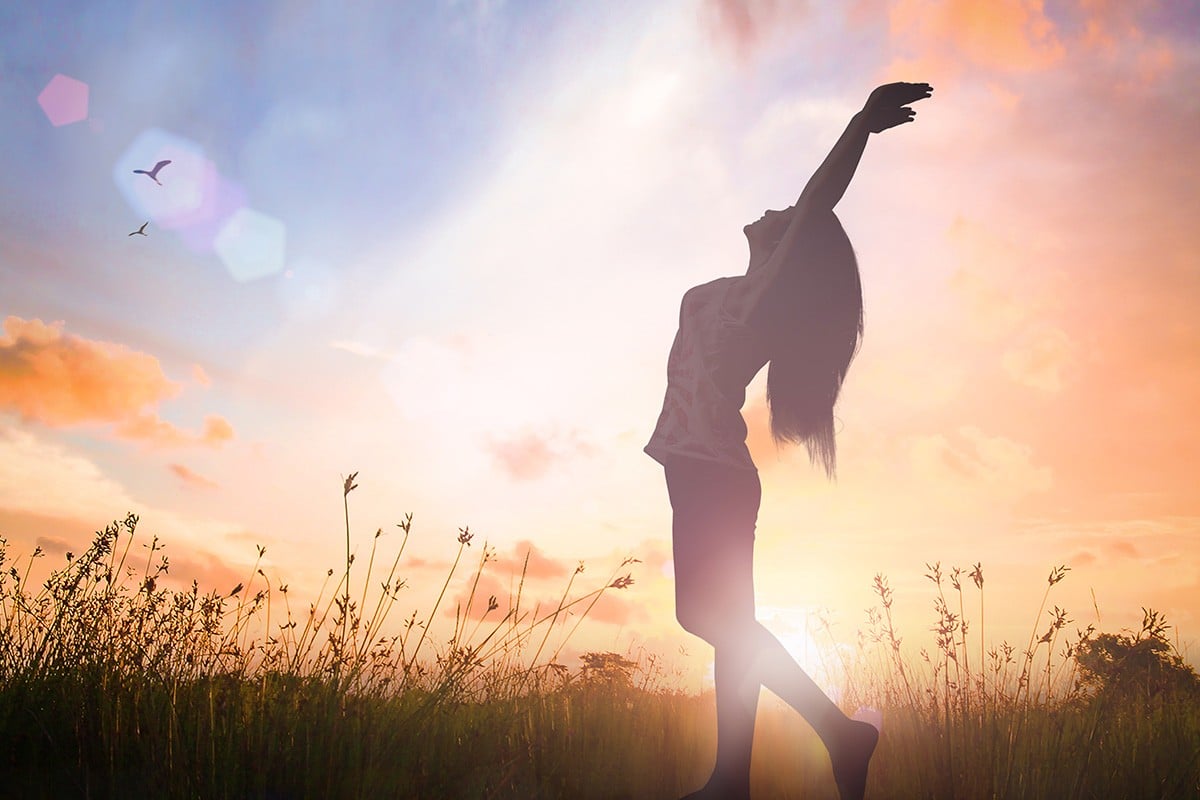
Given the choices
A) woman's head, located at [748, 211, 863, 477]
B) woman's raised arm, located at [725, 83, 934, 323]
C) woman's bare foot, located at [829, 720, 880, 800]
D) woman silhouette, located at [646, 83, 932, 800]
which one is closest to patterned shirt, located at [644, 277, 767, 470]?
woman silhouette, located at [646, 83, 932, 800]

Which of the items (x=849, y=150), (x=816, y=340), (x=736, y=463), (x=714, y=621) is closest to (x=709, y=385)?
(x=736, y=463)

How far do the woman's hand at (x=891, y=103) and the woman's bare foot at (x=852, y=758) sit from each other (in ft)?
7.63

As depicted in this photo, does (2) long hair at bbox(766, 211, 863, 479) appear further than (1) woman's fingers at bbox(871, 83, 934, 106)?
Yes

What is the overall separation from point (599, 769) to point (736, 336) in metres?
2.23

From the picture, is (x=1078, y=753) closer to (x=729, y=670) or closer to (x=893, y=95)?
(x=729, y=670)

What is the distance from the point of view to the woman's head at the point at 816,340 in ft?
11.4

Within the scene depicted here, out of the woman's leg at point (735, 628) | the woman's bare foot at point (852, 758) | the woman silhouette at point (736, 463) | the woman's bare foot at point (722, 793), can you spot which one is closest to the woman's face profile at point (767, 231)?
the woman silhouette at point (736, 463)

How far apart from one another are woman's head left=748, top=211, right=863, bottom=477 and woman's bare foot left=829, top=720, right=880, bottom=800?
58.0 inches

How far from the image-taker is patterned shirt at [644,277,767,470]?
3.14m

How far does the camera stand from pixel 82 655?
3635 mm

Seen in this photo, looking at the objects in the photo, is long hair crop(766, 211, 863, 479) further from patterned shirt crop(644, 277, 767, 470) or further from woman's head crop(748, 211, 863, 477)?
patterned shirt crop(644, 277, 767, 470)

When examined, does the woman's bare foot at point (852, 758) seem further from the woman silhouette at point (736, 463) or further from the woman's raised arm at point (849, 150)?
the woman's raised arm at point (849, 150)

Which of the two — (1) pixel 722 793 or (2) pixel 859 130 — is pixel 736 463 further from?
(2) pixel 859 130

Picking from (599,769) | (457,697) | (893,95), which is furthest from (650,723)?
(893,95)
